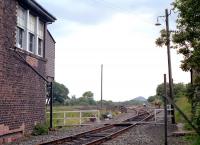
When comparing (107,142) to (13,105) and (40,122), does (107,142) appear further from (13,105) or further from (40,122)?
(40,122)

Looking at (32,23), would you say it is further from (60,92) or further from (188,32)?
(60,92)

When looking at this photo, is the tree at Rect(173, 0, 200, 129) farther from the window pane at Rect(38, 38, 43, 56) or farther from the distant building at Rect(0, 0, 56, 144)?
the window pane at Rect(38, 38, 43, 56)

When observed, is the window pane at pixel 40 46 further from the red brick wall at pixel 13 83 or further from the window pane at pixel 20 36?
the window pane at pixel 20 36

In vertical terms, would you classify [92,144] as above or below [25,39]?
below

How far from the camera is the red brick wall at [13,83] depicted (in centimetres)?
1927

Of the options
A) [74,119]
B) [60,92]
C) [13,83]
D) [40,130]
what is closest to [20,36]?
[13,83]

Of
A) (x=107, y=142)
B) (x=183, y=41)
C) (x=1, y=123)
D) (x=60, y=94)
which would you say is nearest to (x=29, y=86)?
(x=1, y=123)

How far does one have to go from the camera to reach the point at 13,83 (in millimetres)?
20266

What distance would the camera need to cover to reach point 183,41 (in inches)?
645

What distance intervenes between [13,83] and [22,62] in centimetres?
139

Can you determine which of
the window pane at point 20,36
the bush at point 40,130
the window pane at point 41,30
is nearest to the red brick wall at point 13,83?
the bush at point 40,130

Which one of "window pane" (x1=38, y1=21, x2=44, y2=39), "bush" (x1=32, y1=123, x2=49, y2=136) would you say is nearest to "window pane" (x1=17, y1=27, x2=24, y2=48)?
"window pane" (x1=38, y1=21, x2=44, y2=39)

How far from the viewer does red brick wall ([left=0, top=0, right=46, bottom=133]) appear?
19266 millimetres

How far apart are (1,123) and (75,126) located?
10796mm
